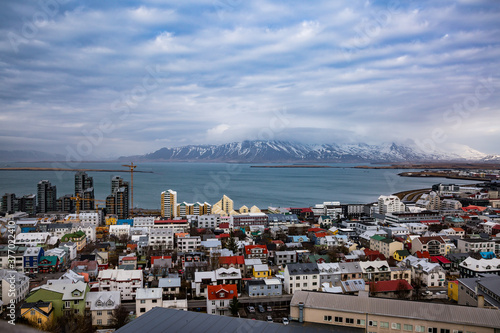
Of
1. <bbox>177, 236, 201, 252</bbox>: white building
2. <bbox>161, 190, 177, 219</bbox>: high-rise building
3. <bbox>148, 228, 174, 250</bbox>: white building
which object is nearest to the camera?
<bbox>177, 236, 201, 252</bbox>: white building

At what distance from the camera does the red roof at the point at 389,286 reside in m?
5.26

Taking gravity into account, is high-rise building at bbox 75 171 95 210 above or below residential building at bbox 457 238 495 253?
above

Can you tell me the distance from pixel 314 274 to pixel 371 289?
34.1 inches

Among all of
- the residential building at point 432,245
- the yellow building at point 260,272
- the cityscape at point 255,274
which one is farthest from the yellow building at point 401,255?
the yellow building at point 260,272

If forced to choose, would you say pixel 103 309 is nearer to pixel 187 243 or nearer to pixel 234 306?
pixel 234 306

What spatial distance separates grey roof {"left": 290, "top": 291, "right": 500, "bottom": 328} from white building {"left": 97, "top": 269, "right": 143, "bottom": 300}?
304 cm

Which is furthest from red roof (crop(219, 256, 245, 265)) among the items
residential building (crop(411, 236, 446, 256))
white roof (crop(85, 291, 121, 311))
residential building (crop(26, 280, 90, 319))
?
residential building (crop(411, 236, 446, 256))

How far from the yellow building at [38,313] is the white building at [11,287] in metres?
0.61

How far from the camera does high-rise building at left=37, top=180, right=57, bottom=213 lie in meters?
14.5

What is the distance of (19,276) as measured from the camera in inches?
202

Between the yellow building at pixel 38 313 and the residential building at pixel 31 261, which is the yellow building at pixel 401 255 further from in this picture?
the residential building at pixel 31 261

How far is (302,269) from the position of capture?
224 inches

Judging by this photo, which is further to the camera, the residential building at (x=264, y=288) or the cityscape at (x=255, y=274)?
the residential building at (x=264, y=288)

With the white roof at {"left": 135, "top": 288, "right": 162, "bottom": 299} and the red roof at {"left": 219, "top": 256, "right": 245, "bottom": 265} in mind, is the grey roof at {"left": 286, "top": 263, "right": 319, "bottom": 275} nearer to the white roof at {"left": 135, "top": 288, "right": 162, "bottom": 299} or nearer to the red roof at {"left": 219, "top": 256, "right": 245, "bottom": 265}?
the red roof at {"left": 219, "top": 256, "right": 245, "bottom": 265}
